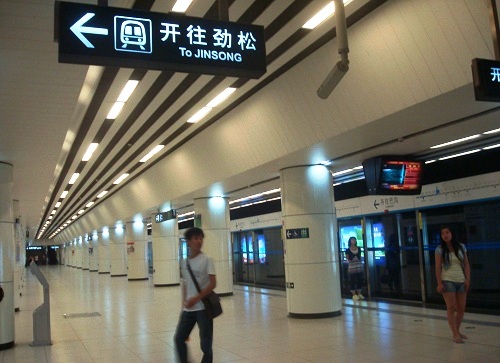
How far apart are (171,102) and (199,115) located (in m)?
1.31

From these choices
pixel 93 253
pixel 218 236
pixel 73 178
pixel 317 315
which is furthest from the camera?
pixel 93 253

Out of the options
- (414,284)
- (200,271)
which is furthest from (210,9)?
(414,284)

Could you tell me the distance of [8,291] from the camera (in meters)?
8.88

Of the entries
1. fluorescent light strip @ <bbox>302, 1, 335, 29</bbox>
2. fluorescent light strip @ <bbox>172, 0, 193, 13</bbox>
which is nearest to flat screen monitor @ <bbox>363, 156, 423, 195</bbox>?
fluorescent light strip @ <bbox>302, 1, 335, 29</bbox>

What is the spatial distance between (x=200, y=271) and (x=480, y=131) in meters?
5.73

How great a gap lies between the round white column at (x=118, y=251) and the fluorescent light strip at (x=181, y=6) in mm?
27137

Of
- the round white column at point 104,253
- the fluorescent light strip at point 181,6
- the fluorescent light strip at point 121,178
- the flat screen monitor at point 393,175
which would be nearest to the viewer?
the fluorescent light strip at point 181,6

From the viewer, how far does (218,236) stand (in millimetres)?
16031

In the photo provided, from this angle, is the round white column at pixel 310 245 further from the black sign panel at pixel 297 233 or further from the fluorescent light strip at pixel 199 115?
the fluorescent light strip at pixel 199 115

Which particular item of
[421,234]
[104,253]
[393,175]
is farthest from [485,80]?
[104,253]

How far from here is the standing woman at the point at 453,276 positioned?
724 cm

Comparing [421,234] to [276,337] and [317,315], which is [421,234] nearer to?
[317,315]

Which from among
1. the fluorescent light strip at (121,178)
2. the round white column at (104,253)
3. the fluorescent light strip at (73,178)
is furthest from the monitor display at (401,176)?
the round white column at (104,253)

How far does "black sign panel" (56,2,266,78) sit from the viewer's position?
368 cm
